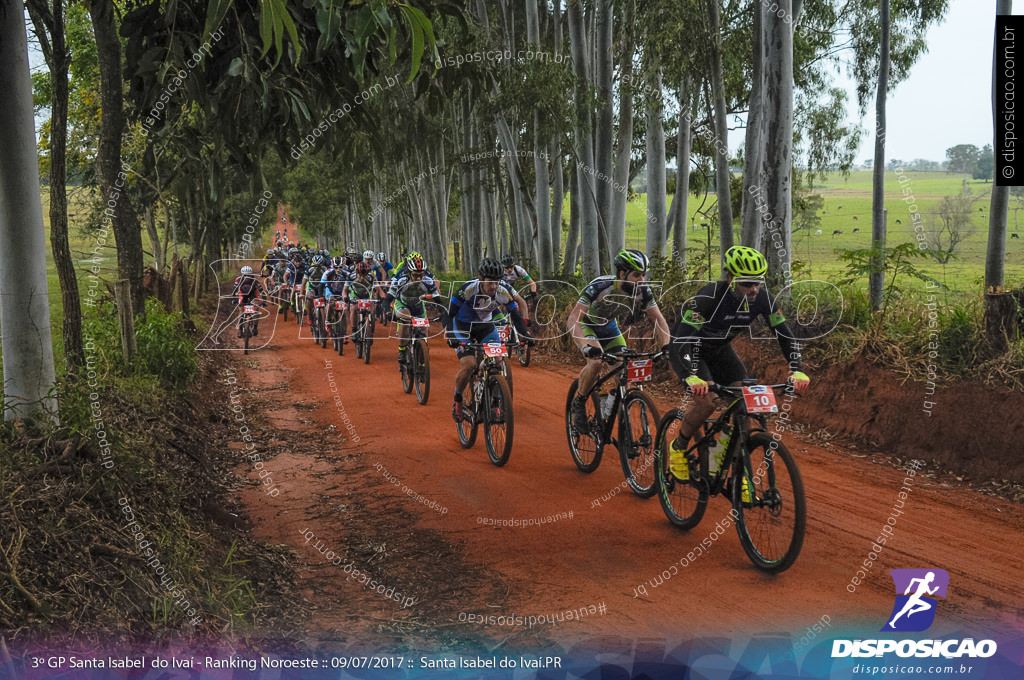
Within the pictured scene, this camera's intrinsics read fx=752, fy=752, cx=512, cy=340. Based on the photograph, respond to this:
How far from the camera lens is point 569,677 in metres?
4.06

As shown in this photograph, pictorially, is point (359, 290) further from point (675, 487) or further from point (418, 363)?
point (675, 487)

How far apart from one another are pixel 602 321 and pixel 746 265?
2.62 m

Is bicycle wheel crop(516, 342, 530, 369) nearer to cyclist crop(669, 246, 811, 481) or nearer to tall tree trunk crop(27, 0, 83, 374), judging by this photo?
tall tree trunk crop(27, 0, 83, 374)

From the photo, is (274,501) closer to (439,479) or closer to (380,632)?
(439,479)

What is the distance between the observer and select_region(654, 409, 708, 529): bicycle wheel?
237 inches

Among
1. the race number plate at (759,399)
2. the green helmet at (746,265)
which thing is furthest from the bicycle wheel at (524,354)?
the race number plate at (759,399)

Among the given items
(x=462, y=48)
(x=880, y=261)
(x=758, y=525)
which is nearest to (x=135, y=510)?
(x=462, y=48)

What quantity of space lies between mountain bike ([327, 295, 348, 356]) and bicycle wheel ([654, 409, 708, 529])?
508 inches

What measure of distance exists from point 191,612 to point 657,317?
4.68 m

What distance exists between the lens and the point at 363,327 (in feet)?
55.8

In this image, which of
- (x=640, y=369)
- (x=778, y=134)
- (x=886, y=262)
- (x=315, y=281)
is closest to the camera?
(x=640, y=369)

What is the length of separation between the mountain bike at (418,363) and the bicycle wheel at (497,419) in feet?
10.7

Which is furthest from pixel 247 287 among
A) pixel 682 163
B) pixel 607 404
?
pixel 607 404

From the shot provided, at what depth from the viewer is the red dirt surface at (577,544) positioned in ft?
15.6
